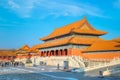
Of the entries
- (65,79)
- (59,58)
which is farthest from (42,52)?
(65,79)

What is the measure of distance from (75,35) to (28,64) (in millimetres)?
13010

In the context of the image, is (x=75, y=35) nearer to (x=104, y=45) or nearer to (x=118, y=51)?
A: (x=104, y=45)

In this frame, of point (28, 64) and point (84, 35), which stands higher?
point (84, 35)

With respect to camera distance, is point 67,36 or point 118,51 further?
point 67,36

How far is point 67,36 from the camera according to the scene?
1993 inches

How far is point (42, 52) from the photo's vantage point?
59.9 meters

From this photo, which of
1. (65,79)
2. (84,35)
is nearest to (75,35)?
(84,35)

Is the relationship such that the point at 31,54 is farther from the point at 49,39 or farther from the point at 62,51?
the point at 62,51

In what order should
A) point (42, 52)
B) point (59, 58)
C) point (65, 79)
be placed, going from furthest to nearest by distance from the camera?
1. point (42, 52)
2. point (59, 58)
3. point (65, 79)

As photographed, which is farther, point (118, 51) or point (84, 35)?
point (84, 35)

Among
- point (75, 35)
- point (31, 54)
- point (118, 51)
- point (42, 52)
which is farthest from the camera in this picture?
point (31, 54)

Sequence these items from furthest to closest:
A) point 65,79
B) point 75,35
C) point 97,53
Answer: point 75,35
point 97,53
point 65,79

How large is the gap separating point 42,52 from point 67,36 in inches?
492

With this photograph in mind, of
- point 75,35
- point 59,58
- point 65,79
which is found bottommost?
point 65,79
